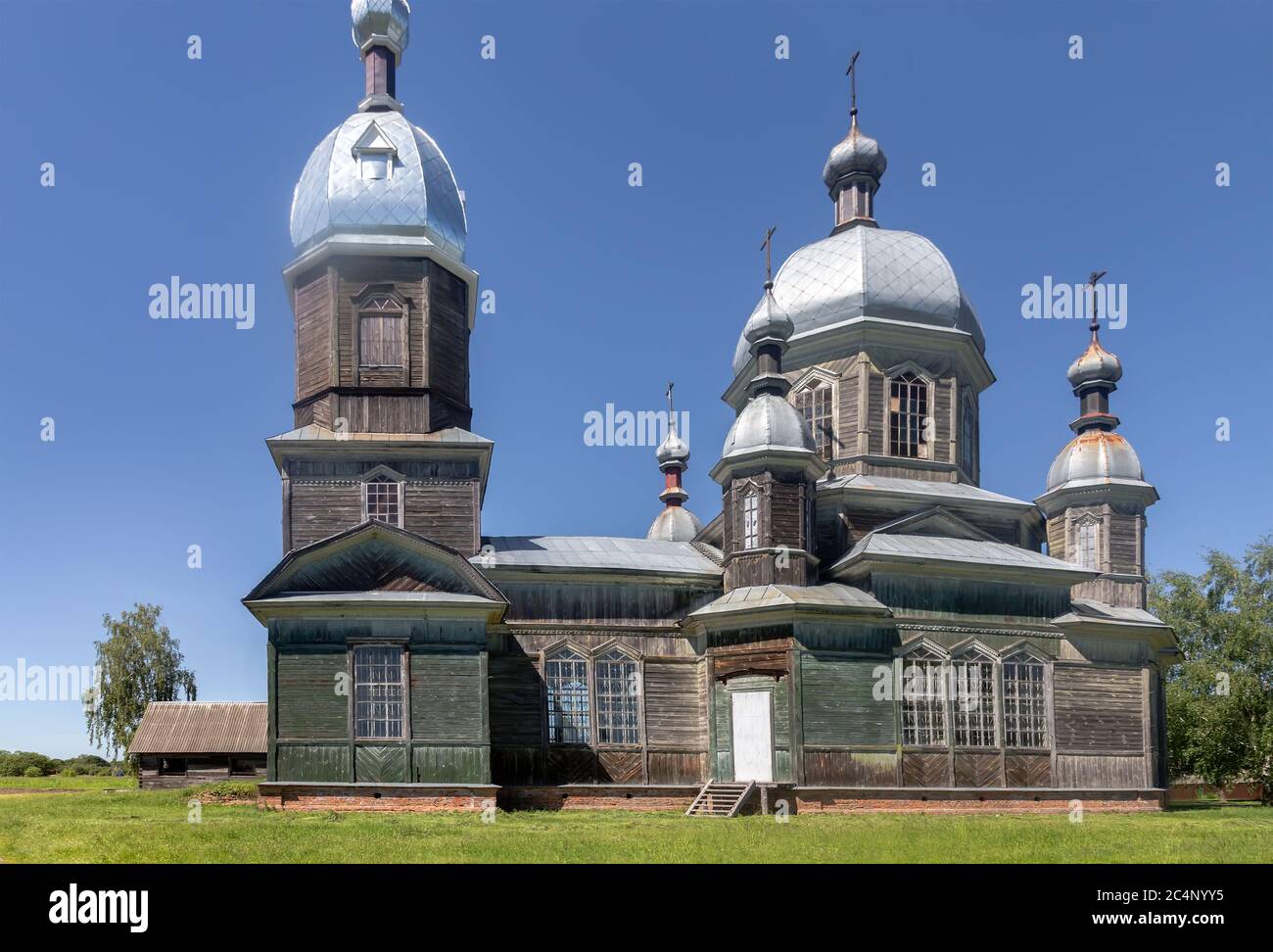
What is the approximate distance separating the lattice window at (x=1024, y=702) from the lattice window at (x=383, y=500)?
14.0 meters

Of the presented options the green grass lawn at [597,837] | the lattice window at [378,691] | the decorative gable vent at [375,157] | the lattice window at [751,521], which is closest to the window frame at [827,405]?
the lattice window at [751,521]

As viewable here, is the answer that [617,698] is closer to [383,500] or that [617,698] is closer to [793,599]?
[793,599]

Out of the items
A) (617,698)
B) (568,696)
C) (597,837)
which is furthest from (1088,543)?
(597,837)

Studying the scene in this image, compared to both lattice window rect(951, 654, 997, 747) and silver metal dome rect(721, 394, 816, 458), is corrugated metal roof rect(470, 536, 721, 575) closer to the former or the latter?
silver metal dome rect(721, 394, 816, 458)

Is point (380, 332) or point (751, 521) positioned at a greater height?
point (380, 332)

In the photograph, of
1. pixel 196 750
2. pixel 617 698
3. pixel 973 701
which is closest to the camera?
pixel 973 701

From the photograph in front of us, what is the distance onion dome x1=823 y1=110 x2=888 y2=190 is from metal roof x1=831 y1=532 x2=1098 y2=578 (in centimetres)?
1189

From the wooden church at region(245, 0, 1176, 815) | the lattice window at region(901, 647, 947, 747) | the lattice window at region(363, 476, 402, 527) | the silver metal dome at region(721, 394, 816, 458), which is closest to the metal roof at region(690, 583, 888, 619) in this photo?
the wooden church at region(245, 0, 1176, 815)

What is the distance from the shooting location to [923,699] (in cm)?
2338

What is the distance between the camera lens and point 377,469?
77.9ft

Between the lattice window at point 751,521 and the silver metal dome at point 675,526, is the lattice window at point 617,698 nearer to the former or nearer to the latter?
the lattice window at point 751,521

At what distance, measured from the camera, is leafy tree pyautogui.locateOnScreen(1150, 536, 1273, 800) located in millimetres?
29656

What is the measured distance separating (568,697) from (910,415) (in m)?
11.5
